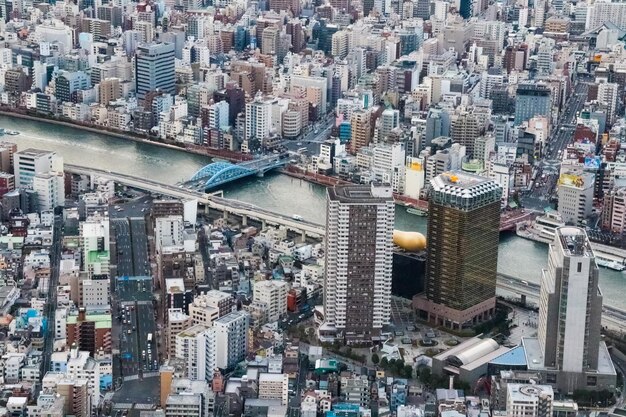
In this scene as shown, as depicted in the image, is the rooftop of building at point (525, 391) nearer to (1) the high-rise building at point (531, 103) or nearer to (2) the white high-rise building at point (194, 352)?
(2) the white high-rise building at point (194, 352)

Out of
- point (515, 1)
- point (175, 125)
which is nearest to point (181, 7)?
point (515, 1)

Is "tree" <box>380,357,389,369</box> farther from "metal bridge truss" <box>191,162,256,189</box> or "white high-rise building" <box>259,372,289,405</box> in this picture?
"metal bridge truss" <box>191,162,256,189</box>

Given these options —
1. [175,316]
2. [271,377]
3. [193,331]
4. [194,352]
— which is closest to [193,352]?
[194,352]

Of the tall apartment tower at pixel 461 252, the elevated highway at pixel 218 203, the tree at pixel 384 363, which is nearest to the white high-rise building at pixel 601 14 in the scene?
the elevated highway at pixel 218 203

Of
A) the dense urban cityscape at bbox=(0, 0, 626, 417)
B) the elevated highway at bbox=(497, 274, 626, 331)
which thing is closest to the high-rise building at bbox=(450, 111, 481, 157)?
the dense urban cityscape at bbox=(0, 0, 626, 417)

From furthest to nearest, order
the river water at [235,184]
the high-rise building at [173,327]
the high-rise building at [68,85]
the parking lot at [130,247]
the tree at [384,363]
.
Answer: the high-rise building at [68,85] → the river water at [235,184] → the parking lot at [130,247] → the high-rise building at [173,327] → the tree at [384,363]

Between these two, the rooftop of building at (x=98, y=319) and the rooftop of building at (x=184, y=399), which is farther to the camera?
the rooftop of building at (x=98, y=319)

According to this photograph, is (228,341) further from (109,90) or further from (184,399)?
(109,90)
